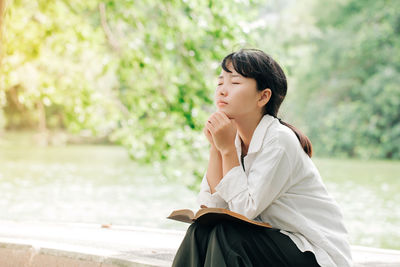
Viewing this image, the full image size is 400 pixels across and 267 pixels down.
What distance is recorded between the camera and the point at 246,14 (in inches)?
199

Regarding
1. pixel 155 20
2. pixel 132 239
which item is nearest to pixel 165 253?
pixel 132 239

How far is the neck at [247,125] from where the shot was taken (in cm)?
198

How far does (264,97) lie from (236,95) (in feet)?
0.36

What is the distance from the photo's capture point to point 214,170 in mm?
1960

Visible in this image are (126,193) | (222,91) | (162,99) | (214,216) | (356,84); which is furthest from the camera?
(356,84)

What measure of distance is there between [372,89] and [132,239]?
16.1 m

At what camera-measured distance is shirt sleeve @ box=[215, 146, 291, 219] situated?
174 cm

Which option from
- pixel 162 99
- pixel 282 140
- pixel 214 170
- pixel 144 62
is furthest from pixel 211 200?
pixel 162 99

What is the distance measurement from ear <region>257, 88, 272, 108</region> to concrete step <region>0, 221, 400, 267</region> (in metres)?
0.82

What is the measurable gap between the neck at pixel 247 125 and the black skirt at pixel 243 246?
1.27 feet

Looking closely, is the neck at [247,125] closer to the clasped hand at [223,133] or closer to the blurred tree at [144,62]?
the clasped hand at [223,133]

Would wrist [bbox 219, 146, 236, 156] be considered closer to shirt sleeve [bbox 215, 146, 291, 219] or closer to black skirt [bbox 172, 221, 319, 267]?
shirt sleeve [bbox 215, 146, 291, 219]

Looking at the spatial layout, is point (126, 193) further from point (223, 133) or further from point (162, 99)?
point (223, 133)

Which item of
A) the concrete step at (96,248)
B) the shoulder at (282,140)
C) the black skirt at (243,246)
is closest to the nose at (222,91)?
the shoulder at (282,140)
